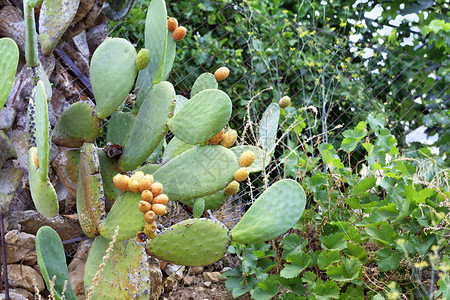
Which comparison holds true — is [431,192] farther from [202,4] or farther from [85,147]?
[202,4]

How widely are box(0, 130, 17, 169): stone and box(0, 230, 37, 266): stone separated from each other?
303mm

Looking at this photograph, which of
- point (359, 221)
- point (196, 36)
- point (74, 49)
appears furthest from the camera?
point (196, 36)

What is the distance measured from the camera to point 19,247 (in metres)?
1.93

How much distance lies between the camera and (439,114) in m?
3.35

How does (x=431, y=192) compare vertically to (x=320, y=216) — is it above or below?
above

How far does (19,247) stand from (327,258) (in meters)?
1.18

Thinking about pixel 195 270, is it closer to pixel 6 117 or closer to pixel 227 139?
pixel 227 139

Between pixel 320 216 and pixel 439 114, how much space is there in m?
1.80

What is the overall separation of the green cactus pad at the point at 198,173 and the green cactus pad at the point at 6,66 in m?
0.55

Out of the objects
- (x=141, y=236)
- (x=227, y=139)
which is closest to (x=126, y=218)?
(x=141, y=236)

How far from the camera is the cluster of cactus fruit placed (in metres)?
1.43

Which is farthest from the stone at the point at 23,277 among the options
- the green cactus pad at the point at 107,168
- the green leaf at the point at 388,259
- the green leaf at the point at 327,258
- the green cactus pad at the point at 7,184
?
the green leaf at the point at 388,259

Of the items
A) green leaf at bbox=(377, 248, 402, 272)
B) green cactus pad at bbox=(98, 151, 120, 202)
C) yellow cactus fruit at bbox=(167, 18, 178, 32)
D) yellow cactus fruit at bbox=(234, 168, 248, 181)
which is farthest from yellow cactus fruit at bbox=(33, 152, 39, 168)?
green leaf at bbox=(377, 248, 402, 272)

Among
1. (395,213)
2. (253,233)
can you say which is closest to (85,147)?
(253,233)
